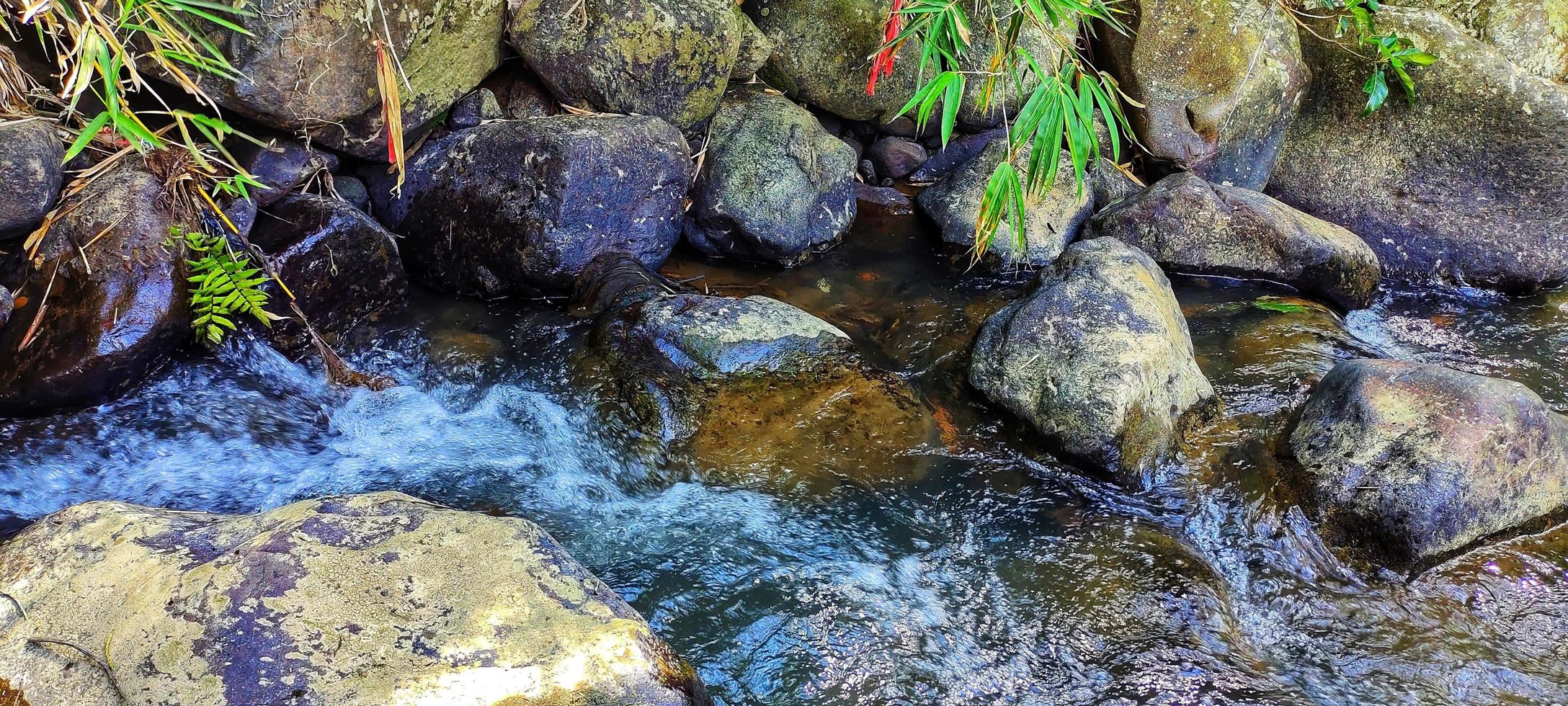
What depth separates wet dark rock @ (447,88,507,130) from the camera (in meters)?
4.34

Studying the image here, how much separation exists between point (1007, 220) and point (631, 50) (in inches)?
81.6

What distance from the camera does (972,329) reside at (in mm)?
4438

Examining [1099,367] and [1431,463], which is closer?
[1431,463]

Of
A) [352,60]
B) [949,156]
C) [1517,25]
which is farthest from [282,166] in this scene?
[1517,25]

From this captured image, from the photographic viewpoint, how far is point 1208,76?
524 centimetres

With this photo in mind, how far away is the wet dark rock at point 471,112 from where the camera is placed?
4.34m

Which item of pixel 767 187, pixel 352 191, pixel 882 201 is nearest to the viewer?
pixel 352 191

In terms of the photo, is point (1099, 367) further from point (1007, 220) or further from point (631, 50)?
point (631, 50)

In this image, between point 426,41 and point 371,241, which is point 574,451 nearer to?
point 371,241

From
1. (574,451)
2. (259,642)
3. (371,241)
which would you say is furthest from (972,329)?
(259,642)

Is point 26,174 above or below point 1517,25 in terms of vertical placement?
below

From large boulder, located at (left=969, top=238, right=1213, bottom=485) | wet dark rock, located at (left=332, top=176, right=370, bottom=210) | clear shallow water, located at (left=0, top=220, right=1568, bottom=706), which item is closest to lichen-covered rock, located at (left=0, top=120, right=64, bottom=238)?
clear shallow water, located at (left=0, top=220, right=1568, bottom=706)

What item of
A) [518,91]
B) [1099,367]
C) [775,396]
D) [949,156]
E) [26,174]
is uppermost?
[518,91]

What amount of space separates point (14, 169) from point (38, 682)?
205 centimetres
